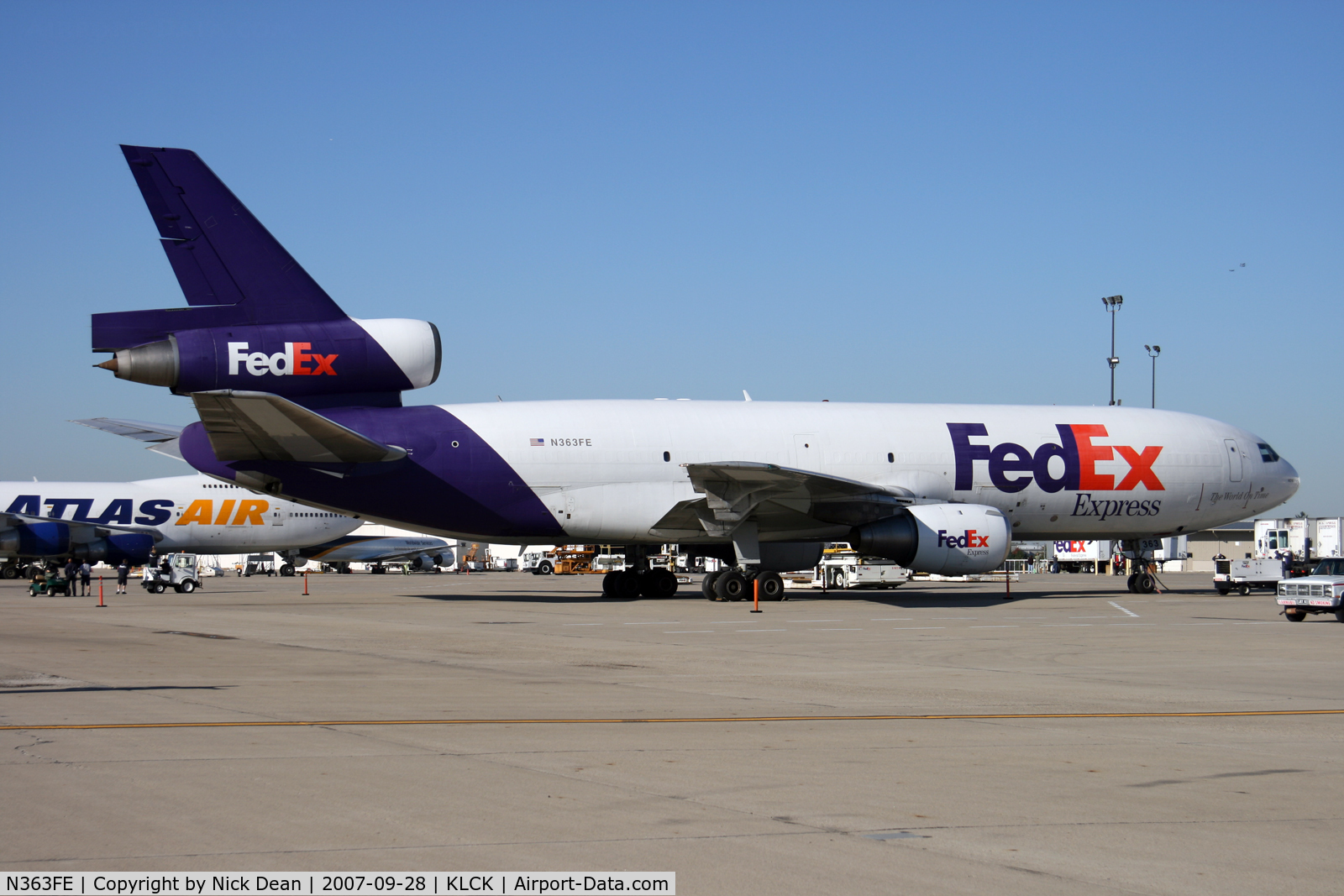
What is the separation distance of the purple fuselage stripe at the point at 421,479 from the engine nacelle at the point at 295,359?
0.89 meters

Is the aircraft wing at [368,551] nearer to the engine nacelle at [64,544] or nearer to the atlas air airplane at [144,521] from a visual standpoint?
the atlas air airplane at [144,521]

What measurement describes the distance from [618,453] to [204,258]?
34.6 ft

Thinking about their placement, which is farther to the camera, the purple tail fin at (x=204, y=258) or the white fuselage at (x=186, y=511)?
the white fuselage at (x=186, y=511)

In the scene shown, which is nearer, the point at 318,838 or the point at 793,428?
the point at 318,838

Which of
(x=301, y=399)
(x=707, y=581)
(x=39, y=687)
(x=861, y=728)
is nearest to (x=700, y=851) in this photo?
(x=861, y=728)

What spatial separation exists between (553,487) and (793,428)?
22.1 feet

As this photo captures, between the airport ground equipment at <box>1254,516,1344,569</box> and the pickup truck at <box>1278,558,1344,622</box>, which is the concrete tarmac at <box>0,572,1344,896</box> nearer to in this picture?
the pickup truck at <box>1278,558,1344,622</box>

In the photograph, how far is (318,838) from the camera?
5.81m

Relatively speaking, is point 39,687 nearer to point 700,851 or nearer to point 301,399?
point 700,851

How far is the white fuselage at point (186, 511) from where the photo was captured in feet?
195

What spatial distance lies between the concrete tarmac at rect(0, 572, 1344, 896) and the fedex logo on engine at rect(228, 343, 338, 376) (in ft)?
30.7

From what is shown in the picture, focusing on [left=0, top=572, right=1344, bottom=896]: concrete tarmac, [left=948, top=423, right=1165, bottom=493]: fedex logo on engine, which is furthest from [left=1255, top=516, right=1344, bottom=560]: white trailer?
[left=0, top=572, right=1344, bottom=896]: concrete tarmac

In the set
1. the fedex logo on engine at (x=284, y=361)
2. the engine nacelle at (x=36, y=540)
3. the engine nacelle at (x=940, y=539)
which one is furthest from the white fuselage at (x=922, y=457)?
the engine nacelle at (x=36, y=540)

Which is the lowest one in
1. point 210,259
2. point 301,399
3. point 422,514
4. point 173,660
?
point 173,660
